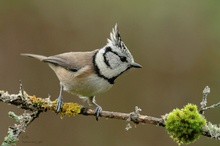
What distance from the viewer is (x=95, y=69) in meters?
5.34

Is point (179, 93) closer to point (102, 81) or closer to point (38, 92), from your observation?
point (38, 92)

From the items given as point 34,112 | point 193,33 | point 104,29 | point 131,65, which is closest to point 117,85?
point 104,29

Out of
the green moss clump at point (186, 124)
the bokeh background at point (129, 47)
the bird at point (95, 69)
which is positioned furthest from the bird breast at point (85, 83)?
the bokeh background at point (129, 47)

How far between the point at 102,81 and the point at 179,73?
124 inches

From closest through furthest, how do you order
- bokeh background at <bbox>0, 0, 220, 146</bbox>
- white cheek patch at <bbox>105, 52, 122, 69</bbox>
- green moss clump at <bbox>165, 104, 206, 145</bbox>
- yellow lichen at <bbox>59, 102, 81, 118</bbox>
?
green moss clump at <bbox>165, 104, 206, 145</bbox> → yellow lichen at <bbox>59, 102, 81, 118</bbox> → white cheek patch at <bbox>105, 52, 122, 69</bbox> → bokeh background at <bbox>0, 0, 220, 146</bbox>

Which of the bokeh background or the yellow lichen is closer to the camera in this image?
the yellow lichen

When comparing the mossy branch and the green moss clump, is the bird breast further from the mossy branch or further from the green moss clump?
the green moss clump

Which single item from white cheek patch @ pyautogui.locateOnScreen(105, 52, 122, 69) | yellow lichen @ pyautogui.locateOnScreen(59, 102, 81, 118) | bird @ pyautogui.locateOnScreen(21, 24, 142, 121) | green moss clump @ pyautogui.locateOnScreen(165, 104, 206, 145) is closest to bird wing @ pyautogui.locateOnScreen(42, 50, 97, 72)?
bird @ pyautogui.locateOnScreen(21, 24, 142, 121)

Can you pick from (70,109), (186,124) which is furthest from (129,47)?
(186,124)

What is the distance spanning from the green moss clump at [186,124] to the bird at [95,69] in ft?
4.57

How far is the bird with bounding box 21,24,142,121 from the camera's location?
5.20 m

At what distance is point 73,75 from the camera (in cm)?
534

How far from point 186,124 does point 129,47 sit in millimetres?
4266

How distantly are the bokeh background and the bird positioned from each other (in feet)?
5.91
